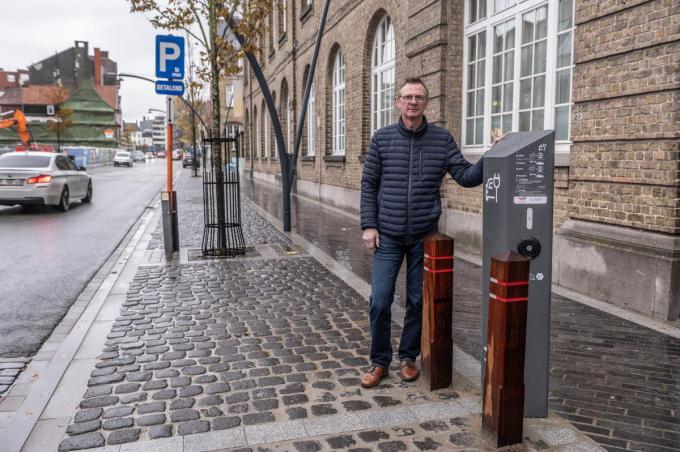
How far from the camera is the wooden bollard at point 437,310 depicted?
12.7 ft

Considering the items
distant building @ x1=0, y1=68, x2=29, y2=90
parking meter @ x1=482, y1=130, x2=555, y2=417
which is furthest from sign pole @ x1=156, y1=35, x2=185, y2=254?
distant building @ x1=0, y1=68, x2=29, y2=90

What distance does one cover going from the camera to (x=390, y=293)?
163 inches

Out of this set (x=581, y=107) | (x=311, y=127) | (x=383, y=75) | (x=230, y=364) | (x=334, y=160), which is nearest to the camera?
(x=230, y=364)

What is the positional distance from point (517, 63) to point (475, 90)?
1290mm

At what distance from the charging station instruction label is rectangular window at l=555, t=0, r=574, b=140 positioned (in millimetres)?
4495

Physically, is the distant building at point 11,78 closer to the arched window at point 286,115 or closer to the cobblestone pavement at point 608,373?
the arched window at point 286,115

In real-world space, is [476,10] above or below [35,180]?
above

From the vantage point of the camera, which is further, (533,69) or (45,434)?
(533,69)

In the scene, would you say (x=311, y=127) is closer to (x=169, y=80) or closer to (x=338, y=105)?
(x=338, y=105)

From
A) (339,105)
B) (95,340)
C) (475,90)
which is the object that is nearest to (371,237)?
(95,340)

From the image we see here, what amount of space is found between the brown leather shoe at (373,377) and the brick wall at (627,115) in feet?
10.6

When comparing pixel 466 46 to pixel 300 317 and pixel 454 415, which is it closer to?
pixel 300 317

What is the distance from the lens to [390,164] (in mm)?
4035

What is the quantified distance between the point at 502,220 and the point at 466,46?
23.6ft
